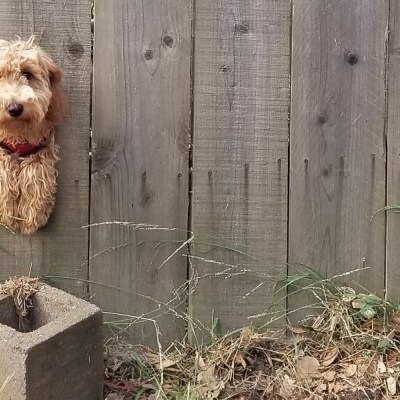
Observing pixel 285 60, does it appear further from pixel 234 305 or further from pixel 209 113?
pixel 234 305

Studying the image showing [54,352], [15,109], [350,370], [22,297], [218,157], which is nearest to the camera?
[54,352]

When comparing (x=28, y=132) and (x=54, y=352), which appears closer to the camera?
(x=54, y=352)

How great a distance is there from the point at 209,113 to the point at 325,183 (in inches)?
20.4

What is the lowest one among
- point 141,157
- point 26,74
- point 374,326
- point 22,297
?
point 374,326

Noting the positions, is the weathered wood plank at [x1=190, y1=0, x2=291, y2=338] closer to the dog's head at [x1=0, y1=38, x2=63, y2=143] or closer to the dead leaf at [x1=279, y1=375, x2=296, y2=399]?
the dead leaf at [x1=279, y1=375, x2=296, y2=399]

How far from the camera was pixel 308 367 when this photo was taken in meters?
2.17

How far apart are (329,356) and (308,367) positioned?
0.30 ft

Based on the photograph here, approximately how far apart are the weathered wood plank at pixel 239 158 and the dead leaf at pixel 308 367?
22 cm

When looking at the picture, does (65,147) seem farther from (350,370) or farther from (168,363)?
(350,370)

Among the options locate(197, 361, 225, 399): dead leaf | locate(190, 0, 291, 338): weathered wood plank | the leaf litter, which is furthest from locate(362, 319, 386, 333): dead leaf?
locate(197, 361, 225, 399): dead leaf

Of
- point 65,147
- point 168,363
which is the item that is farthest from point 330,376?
point 65,147

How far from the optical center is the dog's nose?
73.3 inches

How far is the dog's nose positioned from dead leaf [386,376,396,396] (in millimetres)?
1540

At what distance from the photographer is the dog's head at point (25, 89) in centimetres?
187
